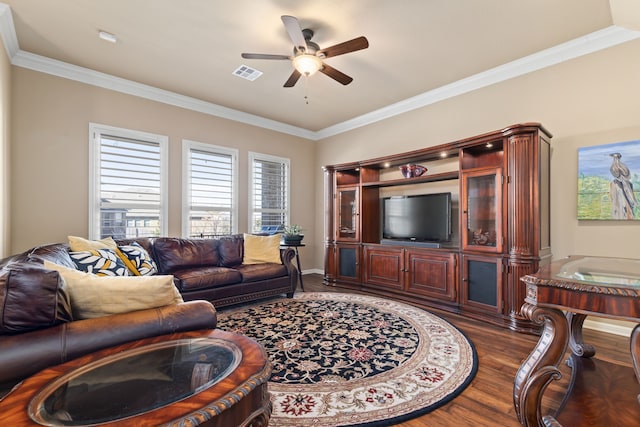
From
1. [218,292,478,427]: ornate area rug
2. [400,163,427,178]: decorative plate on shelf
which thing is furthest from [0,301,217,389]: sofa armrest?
[400,163,427,178]: decorative plate on shelf

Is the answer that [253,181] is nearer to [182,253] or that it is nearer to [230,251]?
[230,251]

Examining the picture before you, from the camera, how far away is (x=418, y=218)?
4.27m

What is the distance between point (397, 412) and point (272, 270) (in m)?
2.62

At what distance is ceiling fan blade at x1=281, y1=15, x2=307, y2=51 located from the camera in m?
2.34

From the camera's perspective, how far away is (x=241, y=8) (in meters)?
2.64

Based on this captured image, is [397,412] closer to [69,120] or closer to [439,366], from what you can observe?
[439,366]

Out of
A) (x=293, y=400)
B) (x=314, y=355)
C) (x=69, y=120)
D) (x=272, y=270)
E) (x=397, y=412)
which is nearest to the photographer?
(x=397, y=412)

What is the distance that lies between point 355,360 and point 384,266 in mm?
2228

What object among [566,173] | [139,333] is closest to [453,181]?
[566,173]

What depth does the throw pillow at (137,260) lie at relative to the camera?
125 inches

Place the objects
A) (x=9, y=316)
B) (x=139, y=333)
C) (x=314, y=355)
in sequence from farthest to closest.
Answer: (x=314, y=355), (x=139, y=333), (x=9, y=316)

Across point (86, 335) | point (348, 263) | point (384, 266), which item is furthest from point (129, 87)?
point (384, 266)

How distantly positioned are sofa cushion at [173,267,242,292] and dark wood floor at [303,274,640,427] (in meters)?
2.58

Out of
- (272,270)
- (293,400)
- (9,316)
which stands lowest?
(293,400)
